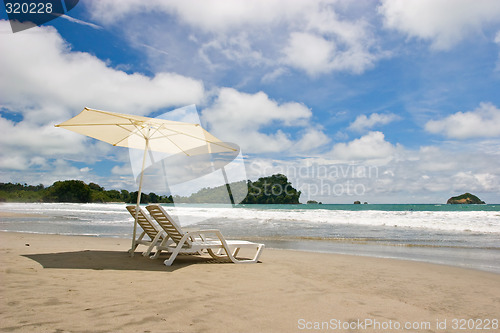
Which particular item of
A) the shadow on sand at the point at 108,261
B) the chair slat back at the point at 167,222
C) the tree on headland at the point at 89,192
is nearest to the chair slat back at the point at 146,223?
the shadow on sand at the point at 108,261

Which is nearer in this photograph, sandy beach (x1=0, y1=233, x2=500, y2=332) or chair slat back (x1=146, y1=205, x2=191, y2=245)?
sandy beach (x1=0, y1=233, x2=500, y2=332)

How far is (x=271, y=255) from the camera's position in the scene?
316 inches

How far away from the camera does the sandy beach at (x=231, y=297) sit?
3.03 meters

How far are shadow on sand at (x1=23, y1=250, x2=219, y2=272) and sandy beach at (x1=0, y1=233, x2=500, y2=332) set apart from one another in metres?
0.02

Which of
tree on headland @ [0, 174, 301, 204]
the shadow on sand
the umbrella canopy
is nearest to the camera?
the shadow on sand

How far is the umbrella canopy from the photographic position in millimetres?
6238

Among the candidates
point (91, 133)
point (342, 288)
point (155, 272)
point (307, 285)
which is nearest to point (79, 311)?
point (155, 272)

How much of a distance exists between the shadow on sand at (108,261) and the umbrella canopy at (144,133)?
0.58m

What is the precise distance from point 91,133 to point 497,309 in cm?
740

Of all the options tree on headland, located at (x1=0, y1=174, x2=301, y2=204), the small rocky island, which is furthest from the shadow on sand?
the small rocky island

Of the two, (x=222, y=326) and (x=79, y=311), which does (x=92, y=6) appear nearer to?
(x=79, y=311)

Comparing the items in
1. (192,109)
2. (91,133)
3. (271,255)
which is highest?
(192,109)

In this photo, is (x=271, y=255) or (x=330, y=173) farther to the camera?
(x=330, y=173)

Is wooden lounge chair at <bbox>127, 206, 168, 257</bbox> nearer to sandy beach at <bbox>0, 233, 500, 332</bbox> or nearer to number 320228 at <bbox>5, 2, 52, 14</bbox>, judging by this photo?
sandy beach at <bbox>0, 233, 500, 332</bbox>
